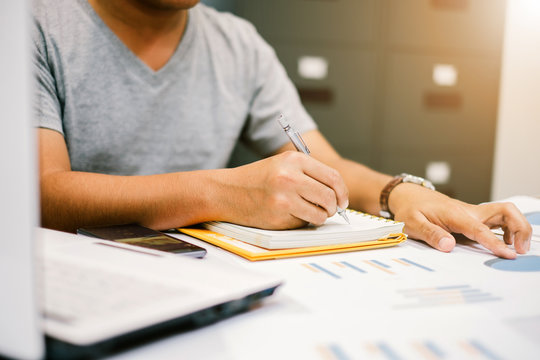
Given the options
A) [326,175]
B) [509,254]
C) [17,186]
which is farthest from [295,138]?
[17,186]

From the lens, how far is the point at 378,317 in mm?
372

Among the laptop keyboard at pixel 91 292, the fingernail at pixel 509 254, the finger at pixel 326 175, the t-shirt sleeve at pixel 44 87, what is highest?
the t-shirt sleeve at pixel 44 87

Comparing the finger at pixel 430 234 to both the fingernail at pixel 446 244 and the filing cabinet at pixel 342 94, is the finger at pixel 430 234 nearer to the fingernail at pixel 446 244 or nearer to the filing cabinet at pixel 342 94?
the fingernail at pixel 446 244

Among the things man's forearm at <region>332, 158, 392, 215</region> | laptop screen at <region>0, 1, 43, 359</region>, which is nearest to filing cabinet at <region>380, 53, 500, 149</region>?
man's forearm at <region>332, 158, 392, 215</region>

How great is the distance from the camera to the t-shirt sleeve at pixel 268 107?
1194mm

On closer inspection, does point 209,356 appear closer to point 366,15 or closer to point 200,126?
point 200,126

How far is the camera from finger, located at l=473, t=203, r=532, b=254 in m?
0.62

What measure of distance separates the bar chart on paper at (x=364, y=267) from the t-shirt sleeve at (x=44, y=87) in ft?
1.96

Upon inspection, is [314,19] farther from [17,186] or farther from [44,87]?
[17,186]

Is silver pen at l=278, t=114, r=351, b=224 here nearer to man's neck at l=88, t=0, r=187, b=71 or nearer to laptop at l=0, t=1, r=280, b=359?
laptop at l=0, t=1, r=280, b=359

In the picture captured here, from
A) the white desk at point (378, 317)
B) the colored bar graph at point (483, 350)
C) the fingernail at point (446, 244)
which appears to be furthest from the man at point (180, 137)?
the colored bar graph at point (483, 350)

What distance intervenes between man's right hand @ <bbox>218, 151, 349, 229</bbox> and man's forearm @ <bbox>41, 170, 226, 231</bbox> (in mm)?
50

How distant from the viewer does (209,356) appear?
30 cm

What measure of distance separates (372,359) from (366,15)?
1.64 metres
